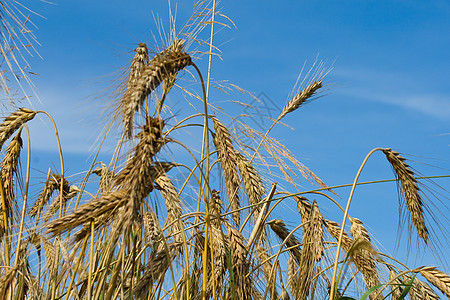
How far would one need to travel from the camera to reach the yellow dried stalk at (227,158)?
250cm

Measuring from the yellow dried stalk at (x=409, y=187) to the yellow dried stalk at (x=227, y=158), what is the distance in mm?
814

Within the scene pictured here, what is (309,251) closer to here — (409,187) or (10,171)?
(409,187)

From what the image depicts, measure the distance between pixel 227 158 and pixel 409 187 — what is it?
37.6 inches

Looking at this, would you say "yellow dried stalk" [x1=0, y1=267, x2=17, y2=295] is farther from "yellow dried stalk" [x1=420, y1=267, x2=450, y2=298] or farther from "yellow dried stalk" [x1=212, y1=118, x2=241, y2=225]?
"yellow dried stalk" [x1=420, y1=267, x2=450, y2=298]

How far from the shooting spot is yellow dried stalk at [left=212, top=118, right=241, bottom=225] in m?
2.50

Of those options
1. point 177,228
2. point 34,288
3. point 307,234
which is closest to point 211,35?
point 177,228

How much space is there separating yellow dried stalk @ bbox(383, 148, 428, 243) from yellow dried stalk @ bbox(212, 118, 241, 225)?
2.67 ft

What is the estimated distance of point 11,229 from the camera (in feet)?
8.28

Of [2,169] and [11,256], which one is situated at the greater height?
[2,169]

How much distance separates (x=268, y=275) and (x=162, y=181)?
94 cm

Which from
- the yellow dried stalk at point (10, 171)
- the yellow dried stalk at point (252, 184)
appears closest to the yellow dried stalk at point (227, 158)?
the yellow dried stalk at point (252, 184)

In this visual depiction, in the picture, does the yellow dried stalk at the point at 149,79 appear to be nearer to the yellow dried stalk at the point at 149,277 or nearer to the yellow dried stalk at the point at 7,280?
the yellow dried stalk at the point at 149,277

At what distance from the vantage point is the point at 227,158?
2.50 metres

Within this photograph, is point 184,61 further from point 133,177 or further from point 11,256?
point 11,256
